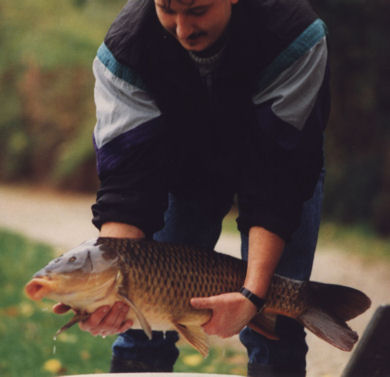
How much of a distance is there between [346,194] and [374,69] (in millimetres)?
1594

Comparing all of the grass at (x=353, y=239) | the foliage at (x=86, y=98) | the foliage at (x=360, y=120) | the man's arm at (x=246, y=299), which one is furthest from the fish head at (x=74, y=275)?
the grass at (x=353, y=239)

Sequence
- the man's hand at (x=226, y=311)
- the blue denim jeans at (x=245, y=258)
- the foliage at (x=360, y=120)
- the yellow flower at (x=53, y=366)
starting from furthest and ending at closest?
the foliage at (x=360, y=120) → the yellow flower at (x=53, y=366) → the blue denim jeans at (x=245, y=258) → the man's hand at (x=226, y=311)

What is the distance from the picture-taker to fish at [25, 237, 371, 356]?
2.06 metres

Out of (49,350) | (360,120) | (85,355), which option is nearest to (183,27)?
(85,355)

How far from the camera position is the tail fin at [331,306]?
8.15ft

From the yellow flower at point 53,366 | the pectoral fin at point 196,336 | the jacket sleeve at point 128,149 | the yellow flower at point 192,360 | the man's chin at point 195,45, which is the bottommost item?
the yellow flower at point 53,366

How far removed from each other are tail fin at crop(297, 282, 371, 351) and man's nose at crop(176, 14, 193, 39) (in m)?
0.90

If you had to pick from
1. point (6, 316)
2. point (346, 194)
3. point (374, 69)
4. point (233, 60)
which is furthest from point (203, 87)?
point (346, 194)

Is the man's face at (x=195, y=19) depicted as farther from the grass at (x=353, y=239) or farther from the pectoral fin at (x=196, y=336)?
the grass at (x=353, y=239)

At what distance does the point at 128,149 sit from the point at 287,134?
20.0 inches

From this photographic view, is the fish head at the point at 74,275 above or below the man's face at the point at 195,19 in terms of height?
below

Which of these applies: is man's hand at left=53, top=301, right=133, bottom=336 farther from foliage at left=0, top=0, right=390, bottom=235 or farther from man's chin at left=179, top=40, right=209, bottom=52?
foliage at left=0, top=0, right=390, bottom=235

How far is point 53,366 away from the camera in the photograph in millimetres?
4414

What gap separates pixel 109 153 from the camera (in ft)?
8.36
